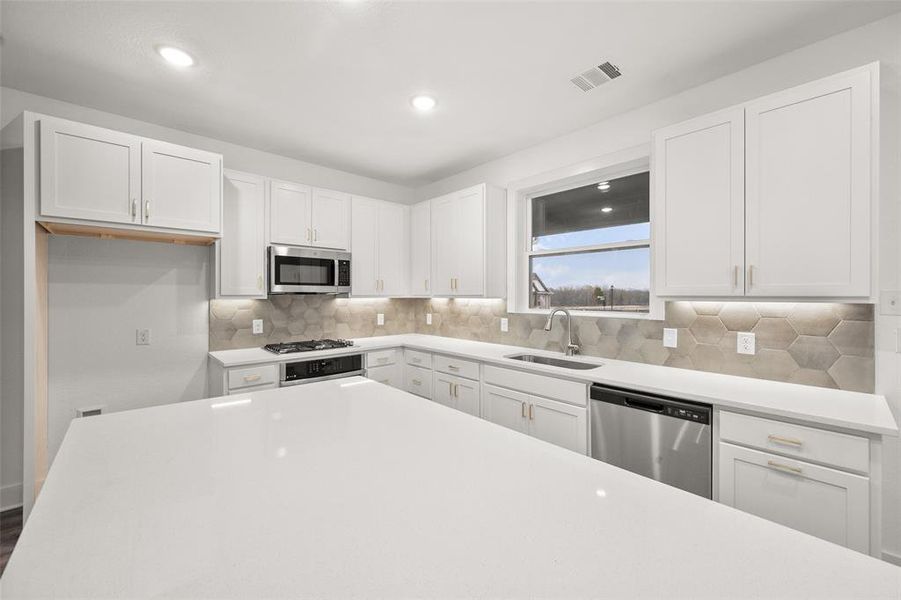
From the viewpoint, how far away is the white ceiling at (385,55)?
6.01ft

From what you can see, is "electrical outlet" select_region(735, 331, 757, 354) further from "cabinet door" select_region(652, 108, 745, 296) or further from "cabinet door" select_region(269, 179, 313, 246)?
"cabinet door" select_region(269, 179, 313, 246)

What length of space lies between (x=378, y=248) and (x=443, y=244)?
0.70 m

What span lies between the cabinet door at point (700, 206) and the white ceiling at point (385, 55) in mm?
445

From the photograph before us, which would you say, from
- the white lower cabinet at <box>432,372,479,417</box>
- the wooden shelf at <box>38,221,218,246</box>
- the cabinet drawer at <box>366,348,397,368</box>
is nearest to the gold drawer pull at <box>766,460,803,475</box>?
the white lower cabinet at <box>432,372,479,417</box>

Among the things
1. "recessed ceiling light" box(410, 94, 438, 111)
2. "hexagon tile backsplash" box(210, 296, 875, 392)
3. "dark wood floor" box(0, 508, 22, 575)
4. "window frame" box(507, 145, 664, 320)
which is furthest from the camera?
"window frame" box(507, 145, 664, 320)

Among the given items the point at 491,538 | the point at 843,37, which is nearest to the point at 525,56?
the point at 843,37

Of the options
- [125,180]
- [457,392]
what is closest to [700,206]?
[457,392]

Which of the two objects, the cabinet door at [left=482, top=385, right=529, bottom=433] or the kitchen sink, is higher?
the kitchen sink

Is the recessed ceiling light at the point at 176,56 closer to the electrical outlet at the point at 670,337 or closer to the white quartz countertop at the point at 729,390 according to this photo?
the white quartz countertop at the point at 729,390

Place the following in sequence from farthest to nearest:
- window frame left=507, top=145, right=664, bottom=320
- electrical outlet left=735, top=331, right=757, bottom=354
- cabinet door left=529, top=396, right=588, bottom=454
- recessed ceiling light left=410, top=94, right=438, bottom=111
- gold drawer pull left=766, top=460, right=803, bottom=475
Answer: window frame left=507, top=145, right=664, bottom=320 → recessed ceiling light left=410, top=94, right=438, bottom=111 → cabinet door left=529, top=396, right=588, bottom=454 → electrical outlet left=735, top=331, right=757, bottom=354 → gold drawer pull left=766, top=460, right=803, bottom=475

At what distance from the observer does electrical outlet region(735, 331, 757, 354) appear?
222 centimetres

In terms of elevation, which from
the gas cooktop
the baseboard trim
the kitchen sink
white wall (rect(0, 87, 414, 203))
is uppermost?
white wall (rect(0, 87, 414, 203))

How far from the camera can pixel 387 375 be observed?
3.69 meters

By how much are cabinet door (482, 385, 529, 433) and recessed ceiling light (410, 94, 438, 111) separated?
2.07 m
